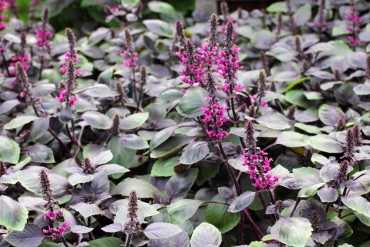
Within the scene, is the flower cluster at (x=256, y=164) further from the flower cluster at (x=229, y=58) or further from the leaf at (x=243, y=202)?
the flower cluster at (x=229, y=58)

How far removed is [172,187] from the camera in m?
1.85

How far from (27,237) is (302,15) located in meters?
2.11

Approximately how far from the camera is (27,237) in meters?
1.52

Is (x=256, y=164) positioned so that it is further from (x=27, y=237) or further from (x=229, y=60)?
(x=27, y=237)

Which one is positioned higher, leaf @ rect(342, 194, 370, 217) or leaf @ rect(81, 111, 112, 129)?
A: leaf @ rect(81, 111, 112, 129)

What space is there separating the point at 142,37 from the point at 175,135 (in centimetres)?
96

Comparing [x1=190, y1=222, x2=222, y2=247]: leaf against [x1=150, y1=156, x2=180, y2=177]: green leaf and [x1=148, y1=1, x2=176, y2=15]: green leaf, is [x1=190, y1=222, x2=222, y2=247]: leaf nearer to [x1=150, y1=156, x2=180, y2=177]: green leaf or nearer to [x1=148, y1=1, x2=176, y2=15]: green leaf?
[x1=150, y1=156, x2=180, y2=177]: green leaf

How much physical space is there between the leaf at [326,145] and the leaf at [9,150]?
3.33 ft

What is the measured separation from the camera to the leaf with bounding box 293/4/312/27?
A: 120 inches

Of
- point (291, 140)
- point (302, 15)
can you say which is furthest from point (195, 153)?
point (302, 15)

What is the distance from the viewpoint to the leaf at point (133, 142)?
1925 millimetres

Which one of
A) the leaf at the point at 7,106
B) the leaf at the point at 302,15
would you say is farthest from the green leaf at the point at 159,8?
the leaf at the point at 7,106

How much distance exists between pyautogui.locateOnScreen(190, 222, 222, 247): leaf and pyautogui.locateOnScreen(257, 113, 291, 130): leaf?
44 centimetres

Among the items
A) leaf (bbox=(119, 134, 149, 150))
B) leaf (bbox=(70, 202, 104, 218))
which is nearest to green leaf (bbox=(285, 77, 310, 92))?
leaf (bbox=(119, 134, 149, 150))
